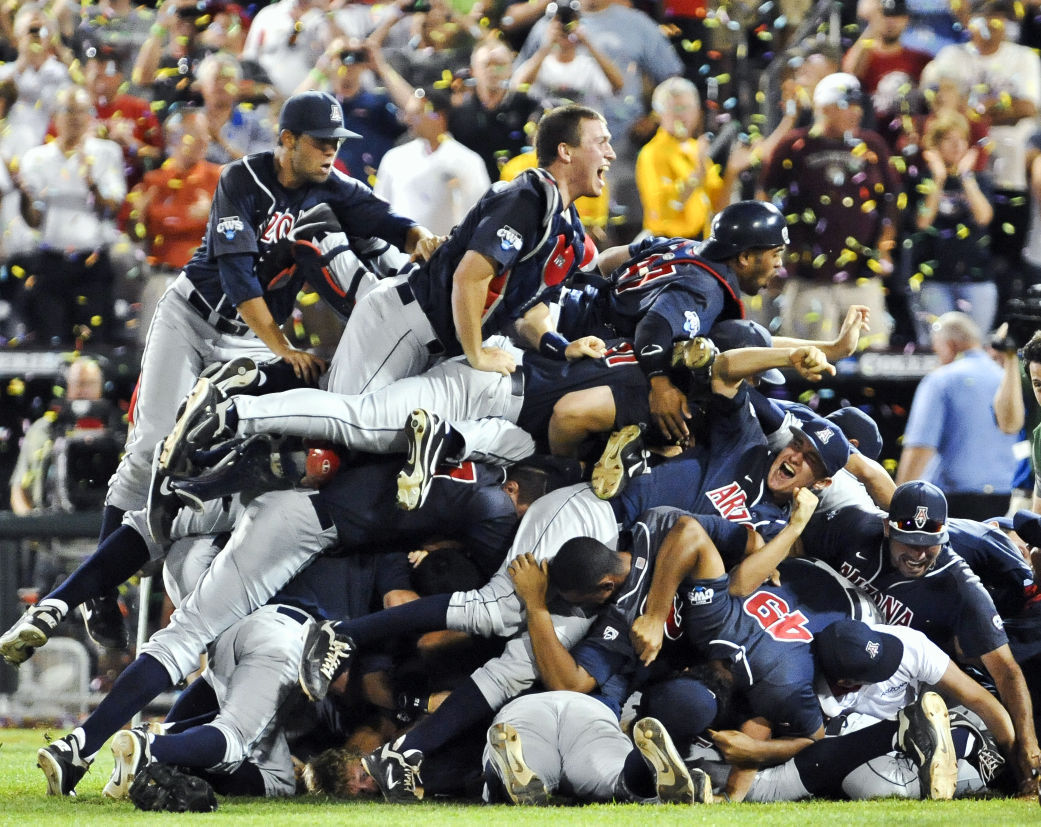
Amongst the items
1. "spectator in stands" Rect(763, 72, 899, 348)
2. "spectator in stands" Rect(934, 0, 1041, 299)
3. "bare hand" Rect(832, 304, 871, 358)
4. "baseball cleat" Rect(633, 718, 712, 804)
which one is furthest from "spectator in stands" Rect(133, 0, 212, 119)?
"baseball cleat" Rect(633, 718, 712, 804)

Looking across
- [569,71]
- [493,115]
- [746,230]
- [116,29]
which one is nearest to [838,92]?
[569,71]

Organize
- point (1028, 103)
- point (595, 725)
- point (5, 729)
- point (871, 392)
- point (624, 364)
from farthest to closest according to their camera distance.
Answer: point (1028, 103) → point (871, 392) → point (5, 729) → point (624, 364) → point (595, 725)

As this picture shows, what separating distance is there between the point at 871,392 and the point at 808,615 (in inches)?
120

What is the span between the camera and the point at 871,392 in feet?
26.6

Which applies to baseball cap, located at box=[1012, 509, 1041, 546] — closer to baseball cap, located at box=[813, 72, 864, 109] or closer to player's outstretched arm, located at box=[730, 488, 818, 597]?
player's outstretched arm, located at box=[730, 488, 818, 597]

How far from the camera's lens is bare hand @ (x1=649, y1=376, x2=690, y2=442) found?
18.2ft

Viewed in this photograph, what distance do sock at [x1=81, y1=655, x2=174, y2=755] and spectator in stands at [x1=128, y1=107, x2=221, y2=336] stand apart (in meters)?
3.58

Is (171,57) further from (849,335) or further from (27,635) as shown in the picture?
(849,335)

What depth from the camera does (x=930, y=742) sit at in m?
4.84

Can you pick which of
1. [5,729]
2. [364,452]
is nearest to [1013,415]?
[364,452]

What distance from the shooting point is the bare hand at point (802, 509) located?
17.0 ft

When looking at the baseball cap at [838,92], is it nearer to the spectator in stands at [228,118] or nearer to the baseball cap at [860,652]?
the spectator in stands at [228,118]

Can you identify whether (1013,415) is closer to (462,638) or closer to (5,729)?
(462,638)

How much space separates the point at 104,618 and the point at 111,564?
0.44 m
